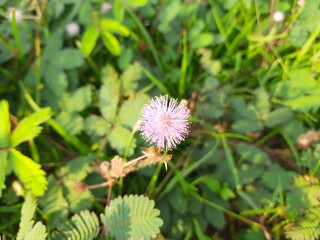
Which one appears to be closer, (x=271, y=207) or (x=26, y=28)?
(x=271, y=207)

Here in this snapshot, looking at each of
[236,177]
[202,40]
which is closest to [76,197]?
[236,177]

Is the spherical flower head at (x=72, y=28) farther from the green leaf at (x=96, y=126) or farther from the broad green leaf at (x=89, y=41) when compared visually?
Result: the green leaf at (x=96, y=126)

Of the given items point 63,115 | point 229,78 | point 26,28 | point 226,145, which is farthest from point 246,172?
point 26,28

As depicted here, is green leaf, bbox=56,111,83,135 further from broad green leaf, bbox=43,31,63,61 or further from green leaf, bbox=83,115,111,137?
broad green leaf, bbox=43,31,63,61

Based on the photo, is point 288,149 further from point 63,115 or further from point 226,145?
point 63,115

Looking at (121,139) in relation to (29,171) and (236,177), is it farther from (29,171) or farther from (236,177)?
(236,177)

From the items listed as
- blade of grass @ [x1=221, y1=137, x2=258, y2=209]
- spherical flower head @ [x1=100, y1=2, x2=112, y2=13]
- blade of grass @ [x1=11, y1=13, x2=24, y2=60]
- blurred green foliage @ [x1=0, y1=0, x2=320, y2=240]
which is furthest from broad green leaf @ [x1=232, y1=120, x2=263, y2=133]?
blade of grass @ [x1=11, y1=13, x2=24, y2=60]

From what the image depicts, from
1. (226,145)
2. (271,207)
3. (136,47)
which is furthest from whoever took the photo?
(136,47)
